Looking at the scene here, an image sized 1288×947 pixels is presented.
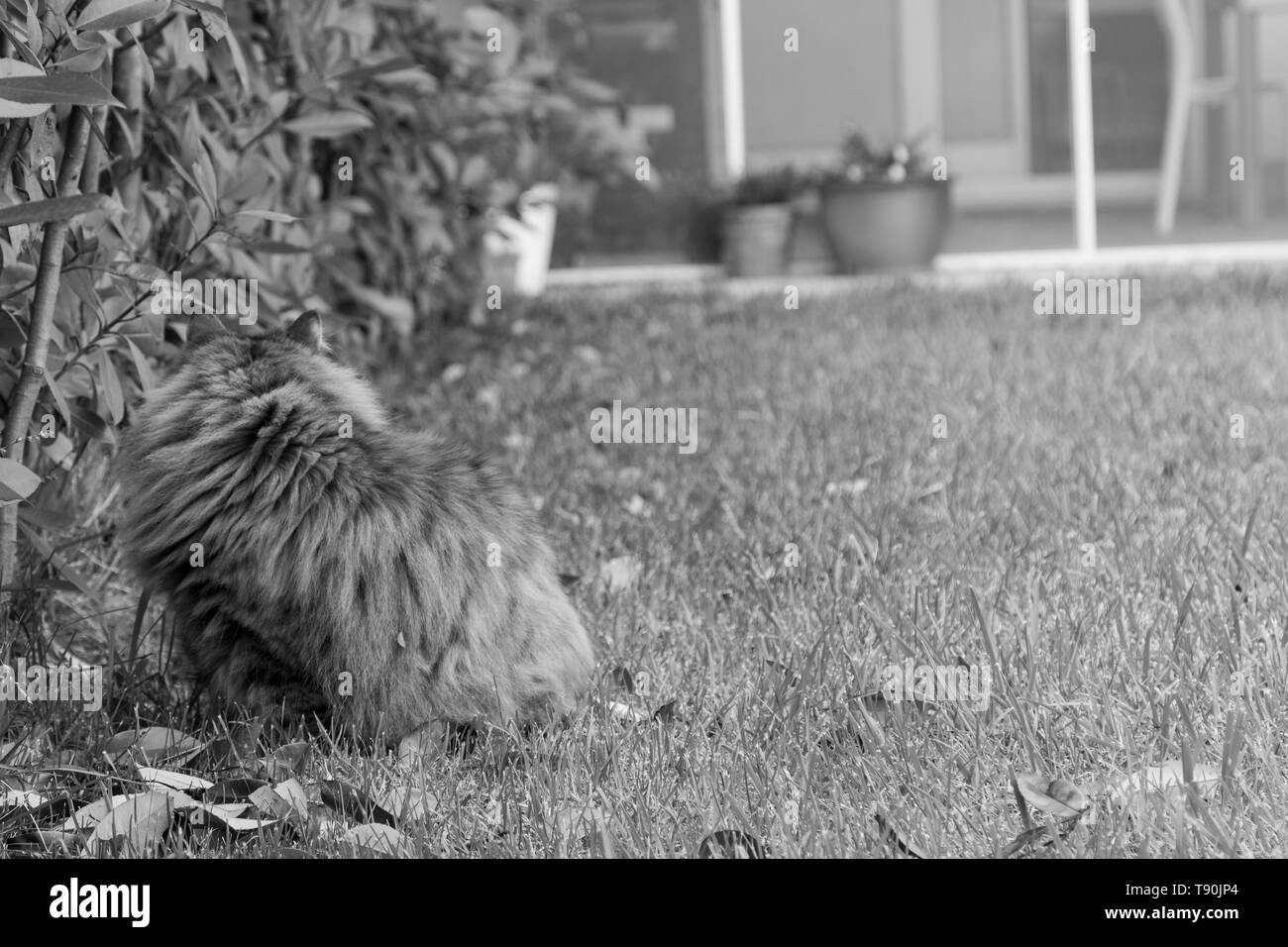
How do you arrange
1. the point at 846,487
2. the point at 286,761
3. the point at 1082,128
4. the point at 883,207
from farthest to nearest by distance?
the point at 1082,128
the point at 883,207
the point at 846,487
the point at 286,761

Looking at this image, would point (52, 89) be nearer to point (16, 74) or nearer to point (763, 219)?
point (16, 74)

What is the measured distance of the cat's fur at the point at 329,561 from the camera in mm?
2176

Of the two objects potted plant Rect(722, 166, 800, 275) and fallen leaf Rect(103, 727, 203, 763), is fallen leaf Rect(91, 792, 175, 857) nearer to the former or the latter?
fallen leaf Rect(103, 727, 203, 763)

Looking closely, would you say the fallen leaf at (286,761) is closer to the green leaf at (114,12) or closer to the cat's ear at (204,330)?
the cat's ear at (204,330)

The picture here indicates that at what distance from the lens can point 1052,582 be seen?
282 cm

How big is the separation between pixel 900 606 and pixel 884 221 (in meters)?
6.82

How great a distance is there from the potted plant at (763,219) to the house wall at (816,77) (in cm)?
66

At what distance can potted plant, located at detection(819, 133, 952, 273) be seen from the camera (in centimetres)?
912

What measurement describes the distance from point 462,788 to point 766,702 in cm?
54

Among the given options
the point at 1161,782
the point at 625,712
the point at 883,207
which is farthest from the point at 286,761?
the point at 883,207

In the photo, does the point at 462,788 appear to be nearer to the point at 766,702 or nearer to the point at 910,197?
the point at 766,702

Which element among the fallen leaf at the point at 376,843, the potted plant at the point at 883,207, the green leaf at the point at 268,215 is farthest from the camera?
the potted plant at the point at 883,207

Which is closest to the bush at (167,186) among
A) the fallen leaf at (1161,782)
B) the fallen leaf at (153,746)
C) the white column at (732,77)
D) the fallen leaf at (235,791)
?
the fallen leaf at (153,746)

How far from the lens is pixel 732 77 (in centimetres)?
→ 988
